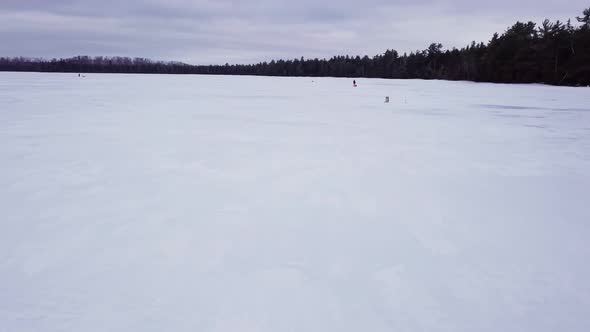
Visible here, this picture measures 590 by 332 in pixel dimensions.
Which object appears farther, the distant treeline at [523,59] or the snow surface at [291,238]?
the distant treeline at [523,59]

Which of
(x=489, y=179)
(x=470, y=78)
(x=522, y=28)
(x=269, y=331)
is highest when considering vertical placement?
(x=522, y=28)

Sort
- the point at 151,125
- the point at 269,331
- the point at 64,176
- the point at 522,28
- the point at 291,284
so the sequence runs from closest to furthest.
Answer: the point at 269,331 < the point at 291,284 < the point at 64,176 < the point at 151,125 < the point at 522,28

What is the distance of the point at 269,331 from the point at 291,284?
566mm

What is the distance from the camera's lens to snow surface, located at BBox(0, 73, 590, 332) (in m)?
Result: 2.61

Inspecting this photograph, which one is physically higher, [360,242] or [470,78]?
[470,78]

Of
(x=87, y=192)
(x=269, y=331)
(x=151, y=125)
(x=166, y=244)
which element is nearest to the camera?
(x=269, y=331)

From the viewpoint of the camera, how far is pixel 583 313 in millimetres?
2621

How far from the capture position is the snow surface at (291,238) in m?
2.61

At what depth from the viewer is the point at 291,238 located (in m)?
Answer: 3.79

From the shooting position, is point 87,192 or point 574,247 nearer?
point 574,247

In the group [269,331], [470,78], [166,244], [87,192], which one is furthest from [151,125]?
[470,78]

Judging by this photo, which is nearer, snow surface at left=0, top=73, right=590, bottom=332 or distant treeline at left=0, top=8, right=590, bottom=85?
snow surface at left=0, top=73, right=590, bottom=332

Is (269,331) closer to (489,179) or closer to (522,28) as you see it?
(489,179)

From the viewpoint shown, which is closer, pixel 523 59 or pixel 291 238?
pixel 291 238
